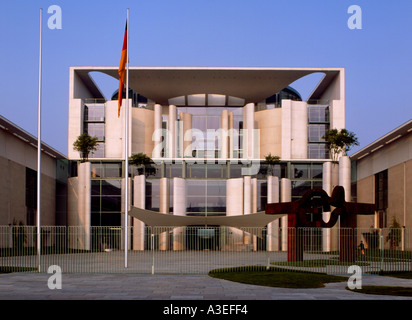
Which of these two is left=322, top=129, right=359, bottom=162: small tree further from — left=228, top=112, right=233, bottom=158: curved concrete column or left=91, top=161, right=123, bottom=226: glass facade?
left=91, top=161, right=123, bottom=226: glass facade

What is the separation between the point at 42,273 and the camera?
2234 cm

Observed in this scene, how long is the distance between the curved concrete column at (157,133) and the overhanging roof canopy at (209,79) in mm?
2490

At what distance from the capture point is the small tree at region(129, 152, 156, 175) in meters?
49.7

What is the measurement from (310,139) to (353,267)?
30457mm

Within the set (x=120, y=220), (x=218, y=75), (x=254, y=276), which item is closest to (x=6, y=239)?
(x=120, y=220)

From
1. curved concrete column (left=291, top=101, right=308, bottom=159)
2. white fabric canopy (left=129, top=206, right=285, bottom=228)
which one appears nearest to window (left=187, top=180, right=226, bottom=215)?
curved concrete column (left=291, top=101, right=308, bottom=159)

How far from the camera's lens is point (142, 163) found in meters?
50.2

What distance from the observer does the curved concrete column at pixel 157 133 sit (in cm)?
5503

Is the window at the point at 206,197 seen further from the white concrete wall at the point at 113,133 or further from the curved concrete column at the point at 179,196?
the white concrete wall at the point at 113,133

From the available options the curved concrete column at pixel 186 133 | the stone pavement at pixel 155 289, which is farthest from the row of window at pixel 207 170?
the stone pavement at pixel 155 289

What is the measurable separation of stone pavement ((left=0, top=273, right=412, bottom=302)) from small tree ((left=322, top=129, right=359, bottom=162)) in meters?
29.9

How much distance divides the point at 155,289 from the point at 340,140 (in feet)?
120
